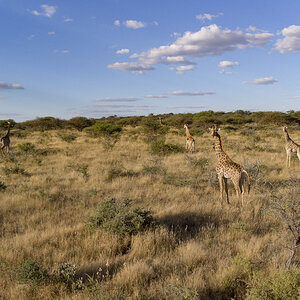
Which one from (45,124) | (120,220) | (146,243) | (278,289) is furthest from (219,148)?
(45,124)

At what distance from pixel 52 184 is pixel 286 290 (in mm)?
7684

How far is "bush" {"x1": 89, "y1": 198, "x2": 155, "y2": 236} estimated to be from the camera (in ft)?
17.0

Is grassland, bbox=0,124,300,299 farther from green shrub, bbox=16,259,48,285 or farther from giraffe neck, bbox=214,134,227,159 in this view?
giraffe neck, bbox=214,134,227,159

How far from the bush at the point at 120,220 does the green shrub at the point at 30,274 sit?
69.1 inches

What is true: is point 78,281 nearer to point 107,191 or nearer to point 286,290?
point 286,290

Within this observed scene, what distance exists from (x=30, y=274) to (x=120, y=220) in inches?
80.6

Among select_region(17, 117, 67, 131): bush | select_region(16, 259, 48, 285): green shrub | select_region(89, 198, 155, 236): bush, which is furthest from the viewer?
select_region(17, 117, 67, 131): bush

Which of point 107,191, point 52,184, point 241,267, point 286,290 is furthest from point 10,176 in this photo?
point 286,290

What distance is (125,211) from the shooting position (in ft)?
18.0

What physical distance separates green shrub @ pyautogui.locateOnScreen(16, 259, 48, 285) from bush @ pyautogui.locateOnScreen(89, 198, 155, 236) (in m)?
1.75

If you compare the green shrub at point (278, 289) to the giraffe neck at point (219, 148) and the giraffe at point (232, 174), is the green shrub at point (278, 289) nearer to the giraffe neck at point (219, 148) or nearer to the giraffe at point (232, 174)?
the giraffe at point (232, 174)

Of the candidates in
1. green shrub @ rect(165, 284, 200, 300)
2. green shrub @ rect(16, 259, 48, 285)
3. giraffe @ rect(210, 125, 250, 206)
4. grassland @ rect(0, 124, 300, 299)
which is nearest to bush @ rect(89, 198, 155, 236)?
grassland @ rect(0, 124, 300, 299)

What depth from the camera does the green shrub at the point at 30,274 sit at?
3422 millimetres

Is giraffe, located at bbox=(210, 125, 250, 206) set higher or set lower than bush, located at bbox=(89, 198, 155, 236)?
higher
